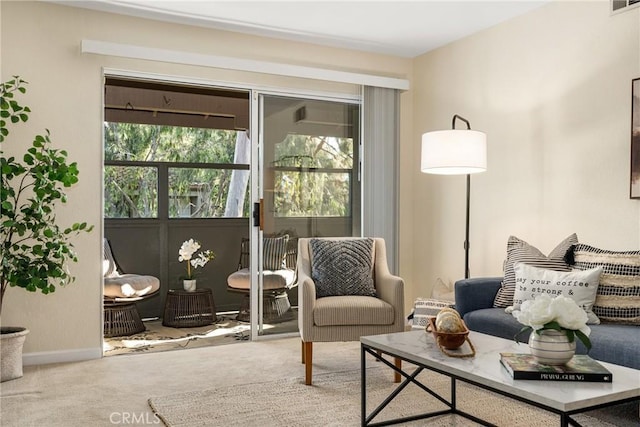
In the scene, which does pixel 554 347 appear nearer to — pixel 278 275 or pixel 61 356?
pixel 278 275

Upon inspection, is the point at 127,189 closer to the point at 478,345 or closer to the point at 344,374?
the point at 344,374

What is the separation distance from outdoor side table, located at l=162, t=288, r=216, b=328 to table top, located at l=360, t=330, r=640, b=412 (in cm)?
301

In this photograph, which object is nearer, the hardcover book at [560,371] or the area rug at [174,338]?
the hardcover book at [560,371]

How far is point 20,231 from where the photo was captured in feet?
10.9

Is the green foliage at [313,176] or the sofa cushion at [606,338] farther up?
the green foliage at [313,176]

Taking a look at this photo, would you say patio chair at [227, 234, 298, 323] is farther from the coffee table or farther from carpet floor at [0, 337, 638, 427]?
the coffee table

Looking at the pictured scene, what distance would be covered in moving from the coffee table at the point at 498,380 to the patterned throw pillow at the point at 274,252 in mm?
2054

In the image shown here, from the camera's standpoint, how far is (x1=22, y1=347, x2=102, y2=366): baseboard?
12.4 feet

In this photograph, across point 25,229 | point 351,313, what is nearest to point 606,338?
point 351,313

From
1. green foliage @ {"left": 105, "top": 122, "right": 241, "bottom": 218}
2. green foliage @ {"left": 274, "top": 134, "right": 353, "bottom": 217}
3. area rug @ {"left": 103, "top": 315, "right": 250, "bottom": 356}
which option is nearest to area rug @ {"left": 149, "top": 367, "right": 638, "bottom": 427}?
area rug @ {"left": 103, "top": 315, "right": 250, "bottom": 356}

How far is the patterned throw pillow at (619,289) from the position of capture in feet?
9.59

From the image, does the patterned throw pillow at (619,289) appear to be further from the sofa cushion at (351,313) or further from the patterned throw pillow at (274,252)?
the patterned throw pillow at (274,252)

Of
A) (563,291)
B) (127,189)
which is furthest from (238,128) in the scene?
(563,291)

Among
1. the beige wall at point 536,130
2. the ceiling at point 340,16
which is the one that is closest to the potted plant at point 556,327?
the beige wall at point 536,130
